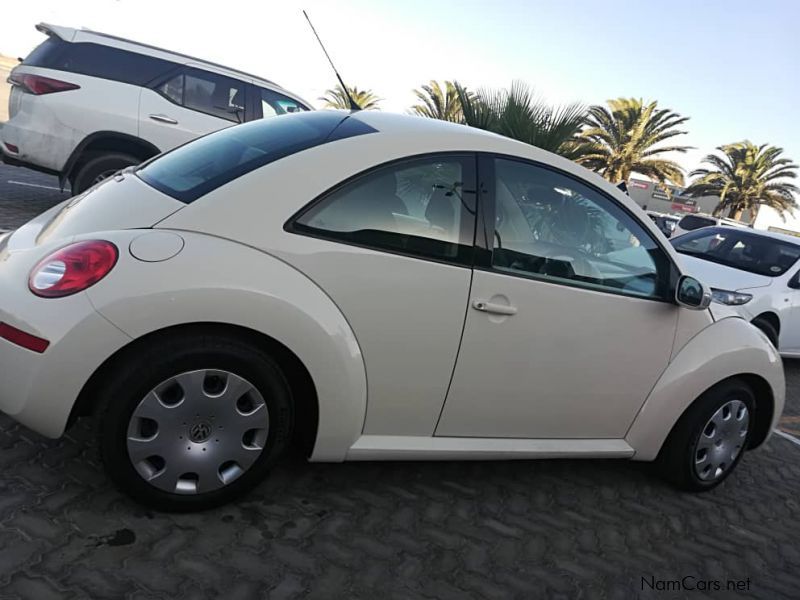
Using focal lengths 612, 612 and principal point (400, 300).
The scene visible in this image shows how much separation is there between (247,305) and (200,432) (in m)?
0.50

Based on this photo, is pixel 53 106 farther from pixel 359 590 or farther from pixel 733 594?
pixel 733 594

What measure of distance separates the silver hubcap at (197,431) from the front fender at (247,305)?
0.71 feet

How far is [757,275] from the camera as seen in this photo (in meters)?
6.55

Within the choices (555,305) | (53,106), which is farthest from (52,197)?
(555,305)

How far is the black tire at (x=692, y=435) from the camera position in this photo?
3.20 m

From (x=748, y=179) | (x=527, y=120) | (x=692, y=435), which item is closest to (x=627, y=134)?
(x=748, y=179)

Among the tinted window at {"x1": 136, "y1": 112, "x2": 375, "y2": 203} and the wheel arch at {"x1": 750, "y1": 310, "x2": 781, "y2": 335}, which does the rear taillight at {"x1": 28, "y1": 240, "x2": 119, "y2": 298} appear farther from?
the wheel arch at {"x1": 750, "y1": 310, "x2": 781, "y2": 335}

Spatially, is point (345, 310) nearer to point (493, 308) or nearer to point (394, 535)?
point (493, 308)

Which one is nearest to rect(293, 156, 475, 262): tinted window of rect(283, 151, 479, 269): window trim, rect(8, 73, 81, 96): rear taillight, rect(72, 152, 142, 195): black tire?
rect(283, 151, 479, 269): window trim

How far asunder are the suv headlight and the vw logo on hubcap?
5.41 m

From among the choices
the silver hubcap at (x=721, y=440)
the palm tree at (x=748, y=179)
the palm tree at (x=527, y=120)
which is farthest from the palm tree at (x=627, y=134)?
the silver hubcap at (x=721, y=440)

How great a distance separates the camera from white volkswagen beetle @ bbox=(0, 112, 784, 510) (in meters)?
2.06

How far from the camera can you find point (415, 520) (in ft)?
8.61

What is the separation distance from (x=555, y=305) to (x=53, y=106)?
5620mm
